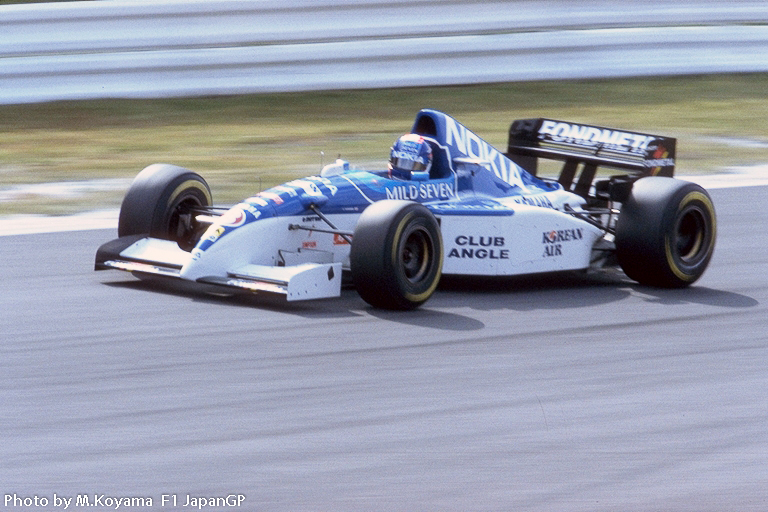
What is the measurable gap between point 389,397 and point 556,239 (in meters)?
2.67

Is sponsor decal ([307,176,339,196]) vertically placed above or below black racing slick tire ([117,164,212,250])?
above

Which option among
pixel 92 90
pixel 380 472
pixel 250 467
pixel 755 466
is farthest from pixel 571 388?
pixel 92 90

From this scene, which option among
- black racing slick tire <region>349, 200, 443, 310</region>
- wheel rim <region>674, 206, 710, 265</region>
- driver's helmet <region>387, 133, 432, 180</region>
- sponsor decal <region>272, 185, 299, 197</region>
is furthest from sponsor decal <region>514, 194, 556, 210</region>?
sponsor decal <region>272, 185, 299, 197</region>

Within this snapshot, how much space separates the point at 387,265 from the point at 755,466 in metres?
2.53

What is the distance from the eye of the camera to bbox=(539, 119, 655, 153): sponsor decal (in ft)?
28.8

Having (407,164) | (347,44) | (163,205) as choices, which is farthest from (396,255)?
(347,44)

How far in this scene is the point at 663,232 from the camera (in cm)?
768

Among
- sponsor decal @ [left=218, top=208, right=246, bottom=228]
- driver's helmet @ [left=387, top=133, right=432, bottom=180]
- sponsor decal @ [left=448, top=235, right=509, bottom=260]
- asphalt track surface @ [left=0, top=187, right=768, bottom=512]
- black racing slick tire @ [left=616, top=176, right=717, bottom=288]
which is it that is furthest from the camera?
driver's helmet @ [left=387, top=133, right=432, bottom=180]

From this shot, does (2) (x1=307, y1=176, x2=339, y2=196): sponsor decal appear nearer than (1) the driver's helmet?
Yes

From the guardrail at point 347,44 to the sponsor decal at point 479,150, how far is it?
6086 millimetres

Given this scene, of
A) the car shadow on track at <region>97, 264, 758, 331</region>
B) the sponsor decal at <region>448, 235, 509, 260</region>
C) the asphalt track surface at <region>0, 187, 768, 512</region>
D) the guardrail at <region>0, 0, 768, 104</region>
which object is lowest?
the asphalt track surface at <region>0, 187, 768, 512</region>

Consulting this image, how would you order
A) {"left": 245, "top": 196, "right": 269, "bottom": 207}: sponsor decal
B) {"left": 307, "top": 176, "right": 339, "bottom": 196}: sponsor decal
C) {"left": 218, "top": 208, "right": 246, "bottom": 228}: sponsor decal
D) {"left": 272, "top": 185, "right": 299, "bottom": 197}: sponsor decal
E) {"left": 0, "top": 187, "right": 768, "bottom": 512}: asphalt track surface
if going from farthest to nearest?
{"left": 307, "top": 176, "right": 339, "bottom": 196}: sponsor decal < {"left": 272, "top": 185, "right": 299, "bottom": 197}: sponsor decal < {"left": 245, "top": 196, "right": 269, "bottom": 207}: sponsor decal < {"left": 218, "top": 208, "right": 246, "bottom": 228}: sponsor decal < {"left": 0, "top": 187, "right": 768, "bottom": 512}: asphalt track surface

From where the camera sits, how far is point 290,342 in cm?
635

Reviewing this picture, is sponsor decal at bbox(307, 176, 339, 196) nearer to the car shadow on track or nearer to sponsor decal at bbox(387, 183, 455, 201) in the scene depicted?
sponsor decal at bbox(387, 183, 455, 201)
